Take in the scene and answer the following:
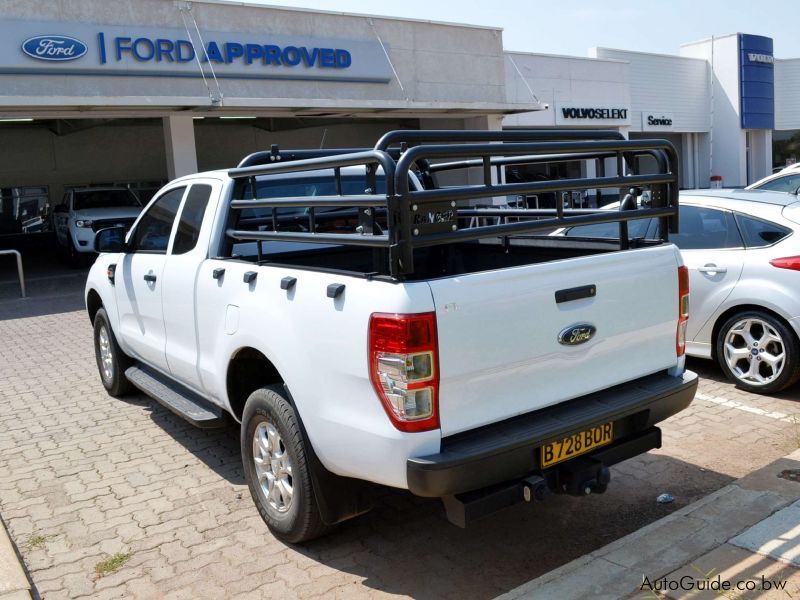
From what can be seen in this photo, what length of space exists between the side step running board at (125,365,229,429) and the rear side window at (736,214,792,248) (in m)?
4.41

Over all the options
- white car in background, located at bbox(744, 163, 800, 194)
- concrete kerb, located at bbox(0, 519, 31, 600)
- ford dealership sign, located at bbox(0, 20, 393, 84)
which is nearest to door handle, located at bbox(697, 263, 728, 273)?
concrete kerb, located at bbox(0, 519, 31, 600)

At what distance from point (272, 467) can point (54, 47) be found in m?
14.0

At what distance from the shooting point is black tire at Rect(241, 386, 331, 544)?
3672 millimetres

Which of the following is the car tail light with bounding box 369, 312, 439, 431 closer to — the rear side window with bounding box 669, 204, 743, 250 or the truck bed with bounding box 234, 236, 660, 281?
the truck bed with bounding box 234, 236, 660, 281

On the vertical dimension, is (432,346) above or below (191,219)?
below

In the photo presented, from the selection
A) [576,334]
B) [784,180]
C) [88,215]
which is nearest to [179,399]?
[576,334]

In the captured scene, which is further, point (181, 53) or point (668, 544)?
point (181, 53)

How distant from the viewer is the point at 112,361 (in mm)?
6676

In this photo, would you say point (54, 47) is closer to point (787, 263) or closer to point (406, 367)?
point (787, 263)

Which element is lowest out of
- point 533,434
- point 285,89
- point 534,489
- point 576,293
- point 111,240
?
point 534,489

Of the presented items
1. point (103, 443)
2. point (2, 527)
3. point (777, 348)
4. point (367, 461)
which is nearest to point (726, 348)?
point (777, 348)

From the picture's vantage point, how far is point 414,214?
328 centimetres

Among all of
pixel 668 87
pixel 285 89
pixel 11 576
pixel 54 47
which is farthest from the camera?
pixel 668 87

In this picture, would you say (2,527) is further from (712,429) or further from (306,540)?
(712,429)
